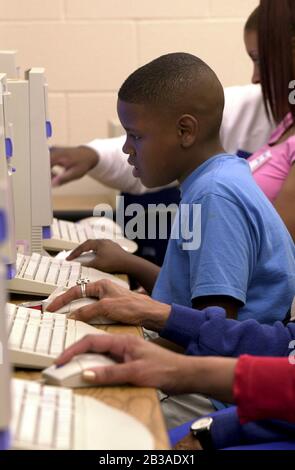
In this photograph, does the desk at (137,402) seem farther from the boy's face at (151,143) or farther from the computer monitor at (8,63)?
the computer monitor at (8,63)

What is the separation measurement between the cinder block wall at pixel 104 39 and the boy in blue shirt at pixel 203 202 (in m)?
1.66

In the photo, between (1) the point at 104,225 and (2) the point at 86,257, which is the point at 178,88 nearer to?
(2) the point at 86,257

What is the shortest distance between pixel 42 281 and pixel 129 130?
1.15ft

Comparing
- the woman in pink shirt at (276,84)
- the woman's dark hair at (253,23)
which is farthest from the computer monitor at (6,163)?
the woman's dark hair at (253,23)

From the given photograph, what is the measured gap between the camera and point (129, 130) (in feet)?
6.07

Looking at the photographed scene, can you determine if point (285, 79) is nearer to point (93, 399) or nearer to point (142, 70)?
point (142, 70)

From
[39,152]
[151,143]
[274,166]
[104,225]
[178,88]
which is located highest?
[178,88]

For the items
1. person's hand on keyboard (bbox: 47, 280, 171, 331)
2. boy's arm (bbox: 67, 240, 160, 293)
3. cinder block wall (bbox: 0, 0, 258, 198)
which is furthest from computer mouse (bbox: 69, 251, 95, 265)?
cinder block wall (bbox: 0, 0, 258, 198)

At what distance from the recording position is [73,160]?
2951 millimetres

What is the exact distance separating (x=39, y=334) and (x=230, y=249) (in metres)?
0.39

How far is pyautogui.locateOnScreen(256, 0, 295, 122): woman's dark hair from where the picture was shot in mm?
2482

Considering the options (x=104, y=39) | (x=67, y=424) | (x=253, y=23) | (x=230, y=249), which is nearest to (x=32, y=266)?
(x=230, y=249)

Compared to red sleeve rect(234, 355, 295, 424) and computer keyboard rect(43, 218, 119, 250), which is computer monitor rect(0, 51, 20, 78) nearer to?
computer keyboard rect(43, 218, 119, 250)

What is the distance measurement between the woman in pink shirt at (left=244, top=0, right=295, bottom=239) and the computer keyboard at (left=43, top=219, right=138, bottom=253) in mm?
394
